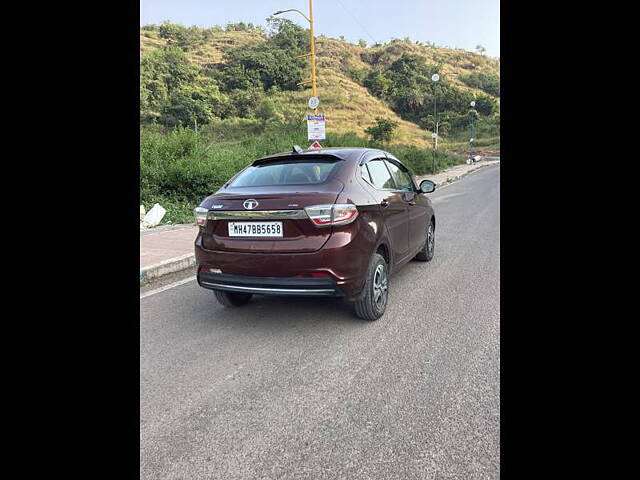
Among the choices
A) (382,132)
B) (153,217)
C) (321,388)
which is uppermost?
(382,132)

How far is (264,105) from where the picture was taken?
4881 cm

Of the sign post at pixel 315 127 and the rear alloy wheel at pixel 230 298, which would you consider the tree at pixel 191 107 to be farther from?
the rear alloy wheel at pixel 230 298

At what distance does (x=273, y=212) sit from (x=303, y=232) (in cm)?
30

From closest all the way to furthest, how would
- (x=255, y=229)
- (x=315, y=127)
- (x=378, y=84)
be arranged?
(x=255, y=229), (x=315, y=127), (x=378, y=84)

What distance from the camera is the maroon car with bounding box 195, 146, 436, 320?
3408 mm

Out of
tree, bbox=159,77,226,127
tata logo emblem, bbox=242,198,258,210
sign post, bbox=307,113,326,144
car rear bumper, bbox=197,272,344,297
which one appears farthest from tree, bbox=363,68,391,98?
car rear bumper, bbox=197,272,344,297

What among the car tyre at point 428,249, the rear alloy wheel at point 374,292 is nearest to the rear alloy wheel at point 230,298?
the rear alloy wheel at point 374,292

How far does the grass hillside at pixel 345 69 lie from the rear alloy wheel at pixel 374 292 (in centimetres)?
1958

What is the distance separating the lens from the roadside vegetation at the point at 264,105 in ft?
38.7

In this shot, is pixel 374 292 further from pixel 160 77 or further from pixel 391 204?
pixel 160 77

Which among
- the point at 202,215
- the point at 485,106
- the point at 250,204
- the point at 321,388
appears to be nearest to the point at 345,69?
the point at 485,106

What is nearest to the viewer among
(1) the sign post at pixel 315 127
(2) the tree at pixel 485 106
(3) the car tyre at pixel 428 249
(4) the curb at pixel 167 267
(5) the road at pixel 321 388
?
(5) the road at pixel 321 388
